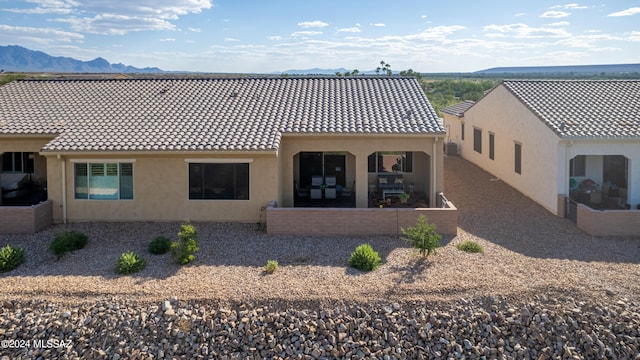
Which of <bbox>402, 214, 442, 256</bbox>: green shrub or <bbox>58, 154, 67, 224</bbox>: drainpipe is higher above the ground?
<bbox>58, 154, 67, 224</bbox>: drainpipe

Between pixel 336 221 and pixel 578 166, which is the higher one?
pixel 578 166

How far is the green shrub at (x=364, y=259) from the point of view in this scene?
44.3 feet

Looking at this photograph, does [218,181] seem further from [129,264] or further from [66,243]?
[66,243]

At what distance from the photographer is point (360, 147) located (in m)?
18.5

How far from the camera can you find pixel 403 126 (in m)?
18.4

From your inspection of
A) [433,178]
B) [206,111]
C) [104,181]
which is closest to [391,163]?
[433,178]

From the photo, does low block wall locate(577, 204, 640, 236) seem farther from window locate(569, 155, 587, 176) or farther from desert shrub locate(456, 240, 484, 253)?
window locate(569, 155, 587, 176)

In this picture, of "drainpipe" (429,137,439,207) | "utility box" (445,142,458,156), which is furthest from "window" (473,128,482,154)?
"drainpipe" (429,137,439,207)

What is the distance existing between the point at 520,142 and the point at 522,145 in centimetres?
29

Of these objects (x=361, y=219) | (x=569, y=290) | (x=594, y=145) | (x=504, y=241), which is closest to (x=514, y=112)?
(x=594, y=145)

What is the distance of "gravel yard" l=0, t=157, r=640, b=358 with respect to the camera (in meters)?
11.4

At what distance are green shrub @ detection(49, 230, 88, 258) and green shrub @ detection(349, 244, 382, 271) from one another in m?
8.08

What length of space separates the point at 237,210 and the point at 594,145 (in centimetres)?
1296

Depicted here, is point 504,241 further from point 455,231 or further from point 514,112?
point 514,112
